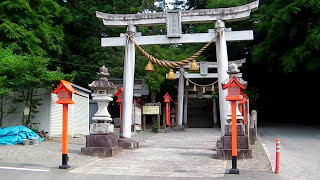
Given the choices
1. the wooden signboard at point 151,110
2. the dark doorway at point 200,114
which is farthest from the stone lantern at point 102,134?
the dark doorway at point 200,114

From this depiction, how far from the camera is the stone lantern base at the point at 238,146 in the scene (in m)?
11.2

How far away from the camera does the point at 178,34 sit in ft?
45.1

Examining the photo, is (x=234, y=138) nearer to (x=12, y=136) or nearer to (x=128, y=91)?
(x=128, y=91)

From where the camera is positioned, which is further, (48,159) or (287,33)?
(287,33)

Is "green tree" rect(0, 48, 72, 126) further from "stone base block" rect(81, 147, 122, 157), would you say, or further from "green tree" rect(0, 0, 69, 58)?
"stone base block" rect(81, 147, 122, 157)

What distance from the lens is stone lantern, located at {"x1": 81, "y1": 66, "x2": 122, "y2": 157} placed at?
1196 cm

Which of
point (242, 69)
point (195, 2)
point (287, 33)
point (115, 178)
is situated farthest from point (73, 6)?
point (115, 178)

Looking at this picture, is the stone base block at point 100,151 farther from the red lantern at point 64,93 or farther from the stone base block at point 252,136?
the stone base block at point 252,136

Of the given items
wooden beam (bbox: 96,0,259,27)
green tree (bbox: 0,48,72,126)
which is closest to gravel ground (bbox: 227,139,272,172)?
wooden beam (bbox: 96,0,259,27)

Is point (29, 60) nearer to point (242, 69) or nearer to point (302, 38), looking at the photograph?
point (302, 38)

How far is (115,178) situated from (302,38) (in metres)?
17.5

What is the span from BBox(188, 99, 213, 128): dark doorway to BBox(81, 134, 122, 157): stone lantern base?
1926cm

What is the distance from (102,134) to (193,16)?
235 inches

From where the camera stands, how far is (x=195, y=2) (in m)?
36.4
